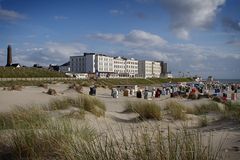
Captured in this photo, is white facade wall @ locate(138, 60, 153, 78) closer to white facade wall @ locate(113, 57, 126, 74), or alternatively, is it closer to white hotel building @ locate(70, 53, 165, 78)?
white hotel building @ locate(70, 53, 165, 78)

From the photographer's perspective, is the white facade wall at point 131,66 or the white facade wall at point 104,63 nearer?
the white facade wall at point 104,63

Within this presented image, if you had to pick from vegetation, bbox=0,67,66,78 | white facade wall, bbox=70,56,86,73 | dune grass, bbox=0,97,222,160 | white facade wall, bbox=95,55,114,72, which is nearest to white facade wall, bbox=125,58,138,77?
white facade wall, bbox=95,55,114,72

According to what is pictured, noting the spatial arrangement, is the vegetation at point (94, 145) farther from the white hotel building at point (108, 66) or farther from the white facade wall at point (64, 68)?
the white facade wall at point (64, 68)

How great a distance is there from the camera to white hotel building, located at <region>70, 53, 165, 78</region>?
5017 inches

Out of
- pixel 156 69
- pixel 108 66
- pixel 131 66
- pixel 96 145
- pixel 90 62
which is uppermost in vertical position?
pixel 90 62

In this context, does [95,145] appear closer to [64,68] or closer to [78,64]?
[78,64]

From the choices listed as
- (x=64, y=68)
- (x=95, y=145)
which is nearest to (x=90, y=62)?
(x=64, y=68)

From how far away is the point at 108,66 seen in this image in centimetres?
13362

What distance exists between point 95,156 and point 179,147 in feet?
2.96

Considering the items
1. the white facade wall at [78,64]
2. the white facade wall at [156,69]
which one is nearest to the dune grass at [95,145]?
the white facade wall at [78,64]

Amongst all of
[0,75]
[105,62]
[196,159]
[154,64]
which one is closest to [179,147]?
[196,159]

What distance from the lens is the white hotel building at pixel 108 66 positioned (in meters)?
127

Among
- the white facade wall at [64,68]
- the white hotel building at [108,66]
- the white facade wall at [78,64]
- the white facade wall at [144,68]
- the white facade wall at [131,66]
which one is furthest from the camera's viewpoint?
the white facade wall at [144,68]

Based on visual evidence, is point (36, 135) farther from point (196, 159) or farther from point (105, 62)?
point (105, 62)
